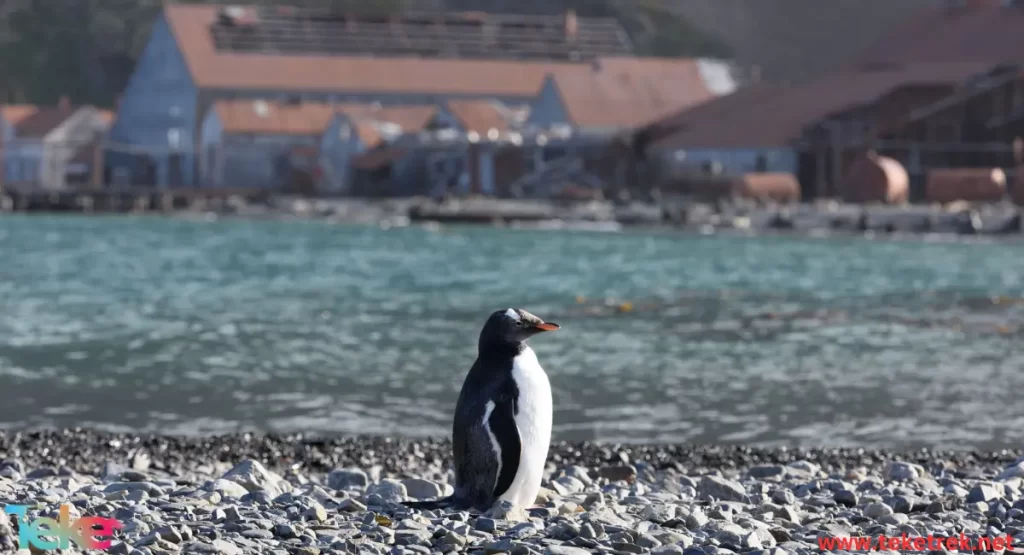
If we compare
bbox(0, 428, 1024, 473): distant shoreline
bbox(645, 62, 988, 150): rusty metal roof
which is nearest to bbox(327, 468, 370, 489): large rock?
bbox(0, 428, 1024, 473): distant shoreline

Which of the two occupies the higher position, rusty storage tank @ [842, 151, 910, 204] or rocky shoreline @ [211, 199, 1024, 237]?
rusty storage tank @ [842, 151, 910, 204]

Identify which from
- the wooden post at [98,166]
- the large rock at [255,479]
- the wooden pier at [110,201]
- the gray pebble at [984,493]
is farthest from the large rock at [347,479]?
the wooden post at [98,166]

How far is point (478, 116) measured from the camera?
71.6 meters

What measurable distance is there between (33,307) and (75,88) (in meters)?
85.0

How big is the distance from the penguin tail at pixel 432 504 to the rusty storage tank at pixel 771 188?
154ft

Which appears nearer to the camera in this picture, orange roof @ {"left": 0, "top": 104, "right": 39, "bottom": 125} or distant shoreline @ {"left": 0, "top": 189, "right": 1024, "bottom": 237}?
distant shoreline @ {"left": 0, "top": 189, "right": 1024, "bottom": 237}

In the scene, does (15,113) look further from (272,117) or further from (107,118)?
(272,117)

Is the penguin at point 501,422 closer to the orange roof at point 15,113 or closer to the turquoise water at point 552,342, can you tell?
the turquoise water at point 552,342

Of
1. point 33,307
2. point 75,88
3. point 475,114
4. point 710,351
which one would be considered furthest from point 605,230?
point 75,88

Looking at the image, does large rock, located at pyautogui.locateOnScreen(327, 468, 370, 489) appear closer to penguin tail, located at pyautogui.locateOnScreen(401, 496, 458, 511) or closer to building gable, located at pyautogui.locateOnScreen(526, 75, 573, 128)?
penguin tail, located at pyautogui.locateOnScreen(401, 496, 458, 511)

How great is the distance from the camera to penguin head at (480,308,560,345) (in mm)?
8219

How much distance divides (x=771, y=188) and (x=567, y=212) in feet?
21.2

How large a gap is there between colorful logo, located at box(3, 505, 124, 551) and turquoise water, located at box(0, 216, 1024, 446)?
221 inches

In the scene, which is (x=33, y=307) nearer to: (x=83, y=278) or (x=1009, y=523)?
(x=83, y=278)
